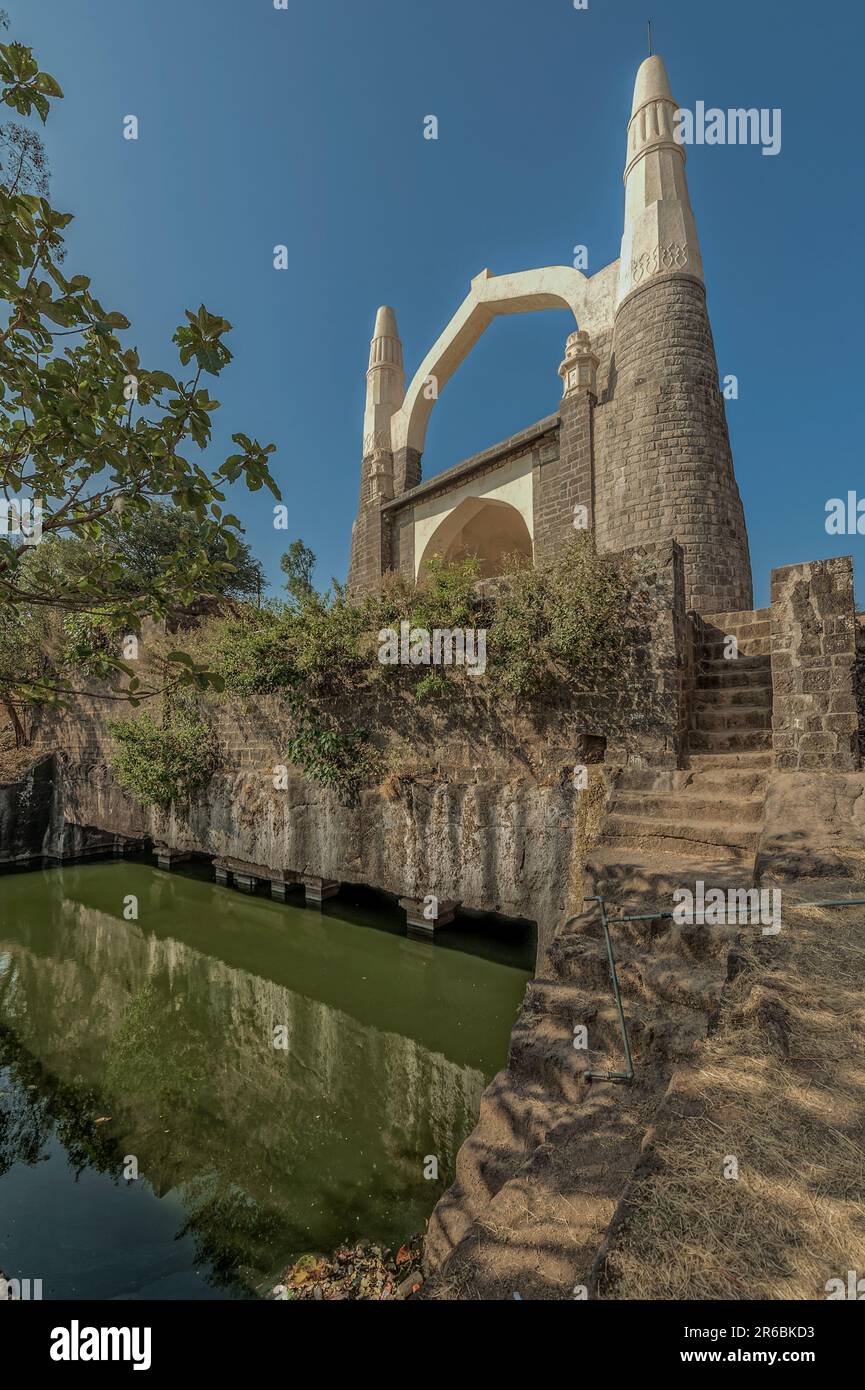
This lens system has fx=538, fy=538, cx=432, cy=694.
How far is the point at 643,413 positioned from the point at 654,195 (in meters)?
4.28

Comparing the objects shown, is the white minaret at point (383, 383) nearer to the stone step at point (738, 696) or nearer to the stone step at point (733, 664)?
the stone step at point (733, 664)

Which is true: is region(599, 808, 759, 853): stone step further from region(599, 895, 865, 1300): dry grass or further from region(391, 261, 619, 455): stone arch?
region(391, 261, 619, 455): stone arch

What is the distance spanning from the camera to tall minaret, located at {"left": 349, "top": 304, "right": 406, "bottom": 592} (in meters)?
15.4

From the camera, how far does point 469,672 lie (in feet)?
18.0

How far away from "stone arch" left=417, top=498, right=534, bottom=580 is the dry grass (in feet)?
38.0

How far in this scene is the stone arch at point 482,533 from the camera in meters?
14.0

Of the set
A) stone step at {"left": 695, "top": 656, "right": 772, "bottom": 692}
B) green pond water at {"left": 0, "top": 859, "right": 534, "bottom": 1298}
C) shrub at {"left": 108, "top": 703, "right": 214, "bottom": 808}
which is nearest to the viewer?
green pond water at {"left": 0, "top": 859, "right": 534, "bottom": 1298}

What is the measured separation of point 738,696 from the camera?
17.4ft

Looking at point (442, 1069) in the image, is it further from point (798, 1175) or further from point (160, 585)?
point (160, 585)

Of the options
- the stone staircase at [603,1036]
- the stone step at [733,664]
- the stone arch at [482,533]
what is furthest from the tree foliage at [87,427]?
the stone arch at [482,533]

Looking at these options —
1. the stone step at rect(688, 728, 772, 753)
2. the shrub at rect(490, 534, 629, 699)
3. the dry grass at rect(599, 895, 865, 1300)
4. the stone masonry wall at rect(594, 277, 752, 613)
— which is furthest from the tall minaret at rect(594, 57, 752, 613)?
the dry grass at rect(599, 895, 865, 1300)

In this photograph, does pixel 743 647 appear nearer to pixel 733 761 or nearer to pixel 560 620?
pixel 733 761
